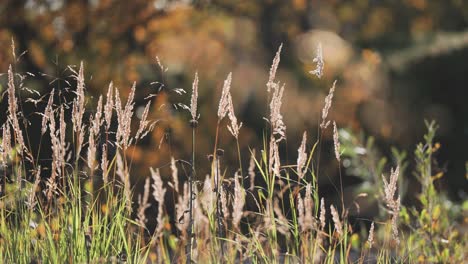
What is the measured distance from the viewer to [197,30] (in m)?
7.80

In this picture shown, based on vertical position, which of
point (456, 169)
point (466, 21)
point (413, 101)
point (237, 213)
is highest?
point (237, 213)

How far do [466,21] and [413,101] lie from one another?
1.97 m

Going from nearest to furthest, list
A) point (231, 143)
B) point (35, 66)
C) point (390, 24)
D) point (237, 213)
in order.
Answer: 1. point (237, 213)
2. point (35, 66)
3. point (231, 143)
4. point (390, 24)

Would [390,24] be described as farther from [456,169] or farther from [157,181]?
[157,181]

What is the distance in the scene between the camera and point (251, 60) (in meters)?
8.18

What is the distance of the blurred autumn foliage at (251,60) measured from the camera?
7113mm

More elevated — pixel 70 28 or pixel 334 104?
pixel 70 28

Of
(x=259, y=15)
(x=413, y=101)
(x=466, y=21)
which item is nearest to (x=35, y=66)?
(x=259, y=15)

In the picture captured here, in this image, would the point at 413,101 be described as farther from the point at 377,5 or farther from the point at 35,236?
the point at 35,236

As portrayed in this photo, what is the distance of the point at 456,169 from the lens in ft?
26.0

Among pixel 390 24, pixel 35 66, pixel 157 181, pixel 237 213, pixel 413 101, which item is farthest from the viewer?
pixel 390 24

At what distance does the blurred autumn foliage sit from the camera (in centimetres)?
711

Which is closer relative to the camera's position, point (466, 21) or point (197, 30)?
point (197, 30)

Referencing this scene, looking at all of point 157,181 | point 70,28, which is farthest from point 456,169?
point 157,181
